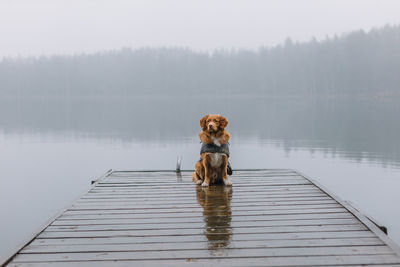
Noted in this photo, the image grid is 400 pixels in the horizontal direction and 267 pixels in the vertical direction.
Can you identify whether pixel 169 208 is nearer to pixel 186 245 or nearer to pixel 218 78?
pixel 186 245

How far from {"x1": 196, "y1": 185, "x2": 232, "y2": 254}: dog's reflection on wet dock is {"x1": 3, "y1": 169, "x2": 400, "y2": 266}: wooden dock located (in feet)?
0.04

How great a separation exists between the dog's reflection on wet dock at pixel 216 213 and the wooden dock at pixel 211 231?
0.01 meters

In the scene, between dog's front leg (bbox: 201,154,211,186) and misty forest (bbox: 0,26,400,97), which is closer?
dog's front leg (bbox: 201,154,211,186)

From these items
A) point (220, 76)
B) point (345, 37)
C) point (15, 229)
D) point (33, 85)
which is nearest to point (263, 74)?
point (220, 76)

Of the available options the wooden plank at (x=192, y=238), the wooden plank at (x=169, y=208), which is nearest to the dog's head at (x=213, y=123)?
the wooden plank at (x=169, y=208)

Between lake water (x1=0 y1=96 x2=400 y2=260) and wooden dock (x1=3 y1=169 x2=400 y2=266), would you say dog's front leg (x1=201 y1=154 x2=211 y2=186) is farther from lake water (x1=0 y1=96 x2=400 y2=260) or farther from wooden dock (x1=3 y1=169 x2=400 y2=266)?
lake water (x1=0 y1=96 x2=400 y2=260)

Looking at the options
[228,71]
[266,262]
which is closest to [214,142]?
[266,262]

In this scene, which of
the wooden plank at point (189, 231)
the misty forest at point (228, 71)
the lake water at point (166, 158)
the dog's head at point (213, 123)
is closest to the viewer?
the wooden plank at point (189, 231)

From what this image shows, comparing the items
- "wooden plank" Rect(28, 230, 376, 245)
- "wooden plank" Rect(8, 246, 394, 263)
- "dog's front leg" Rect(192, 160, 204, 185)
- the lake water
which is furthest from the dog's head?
the lake water

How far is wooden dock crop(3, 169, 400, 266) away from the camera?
3.79 m

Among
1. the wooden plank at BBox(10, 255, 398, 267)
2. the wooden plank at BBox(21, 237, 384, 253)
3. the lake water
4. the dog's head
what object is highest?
the dog's head

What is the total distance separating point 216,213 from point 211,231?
2.37 feet

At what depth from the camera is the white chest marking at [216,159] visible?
654cm

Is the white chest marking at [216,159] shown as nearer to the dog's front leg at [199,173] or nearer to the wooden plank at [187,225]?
the dog's front leg at [199,173]
